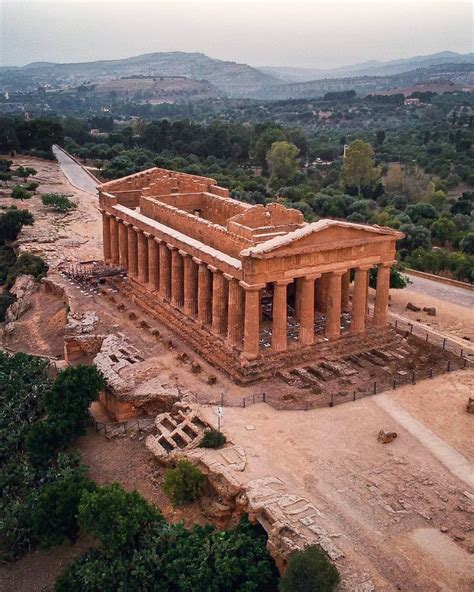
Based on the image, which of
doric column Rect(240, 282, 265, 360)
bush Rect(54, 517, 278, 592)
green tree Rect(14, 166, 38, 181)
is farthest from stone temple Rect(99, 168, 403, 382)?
green tree Rect(14, 166, 38, 181)

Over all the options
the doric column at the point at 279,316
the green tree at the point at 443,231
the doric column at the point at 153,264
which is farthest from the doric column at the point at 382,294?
the green tree at the point at 443,231

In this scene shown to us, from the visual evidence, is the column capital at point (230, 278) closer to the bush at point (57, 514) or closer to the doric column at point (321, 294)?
the doric column at point (321, 294)

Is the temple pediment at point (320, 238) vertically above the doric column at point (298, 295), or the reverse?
the temple pediment at point (320, 238)

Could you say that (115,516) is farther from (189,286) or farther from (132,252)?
(132,252)

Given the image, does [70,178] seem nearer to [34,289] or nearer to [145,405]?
[34,289]

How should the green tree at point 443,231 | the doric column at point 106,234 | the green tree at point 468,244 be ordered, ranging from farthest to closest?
the green tree at point 443,231
the green tree at point 468,244
the doric column at point 106,234

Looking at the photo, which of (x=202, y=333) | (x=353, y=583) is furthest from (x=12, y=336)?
(x=353, y=583)

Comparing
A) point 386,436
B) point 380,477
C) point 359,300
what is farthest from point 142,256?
point 380,477
